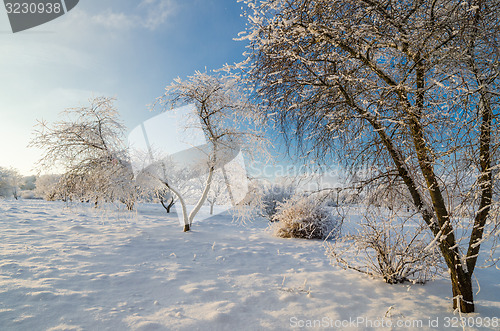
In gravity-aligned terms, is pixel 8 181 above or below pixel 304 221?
above

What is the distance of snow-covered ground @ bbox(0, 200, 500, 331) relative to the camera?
8.65 ft

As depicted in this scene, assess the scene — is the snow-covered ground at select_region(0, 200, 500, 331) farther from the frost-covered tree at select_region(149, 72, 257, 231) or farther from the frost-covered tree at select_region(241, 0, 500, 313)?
the frost-covered tree at select_region(149, 72, 257, 231)

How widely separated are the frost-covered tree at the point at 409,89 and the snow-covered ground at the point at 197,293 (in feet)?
2.72

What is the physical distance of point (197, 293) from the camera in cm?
343

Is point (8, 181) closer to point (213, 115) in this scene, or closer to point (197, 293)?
point (213, 115)

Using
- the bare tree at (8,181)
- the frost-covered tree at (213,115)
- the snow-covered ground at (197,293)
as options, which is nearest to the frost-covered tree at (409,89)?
the snow-covered ground at (197,293)

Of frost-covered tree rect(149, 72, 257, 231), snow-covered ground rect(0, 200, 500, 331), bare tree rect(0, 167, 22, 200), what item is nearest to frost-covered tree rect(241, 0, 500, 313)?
snow-covered ground rect(0, 200, 500, 331)

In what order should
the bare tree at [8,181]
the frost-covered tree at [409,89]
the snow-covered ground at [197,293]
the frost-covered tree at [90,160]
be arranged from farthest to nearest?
the bare tree at [8,181] → the frost-covered tree at [90,160] → the snow-covered ground at [197,293] → the frost-covered tree at [409,89]

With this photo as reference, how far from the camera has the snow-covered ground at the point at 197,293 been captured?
→ 2.64 metres

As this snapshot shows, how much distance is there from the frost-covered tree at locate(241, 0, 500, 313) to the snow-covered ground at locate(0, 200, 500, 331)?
2.72ft

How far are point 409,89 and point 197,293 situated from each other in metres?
3.76

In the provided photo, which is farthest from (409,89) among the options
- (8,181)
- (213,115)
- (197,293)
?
(8,181)

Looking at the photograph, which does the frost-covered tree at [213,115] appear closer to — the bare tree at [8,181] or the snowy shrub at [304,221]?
the snowy shrub at [304,221]

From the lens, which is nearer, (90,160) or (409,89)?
(409,89)
